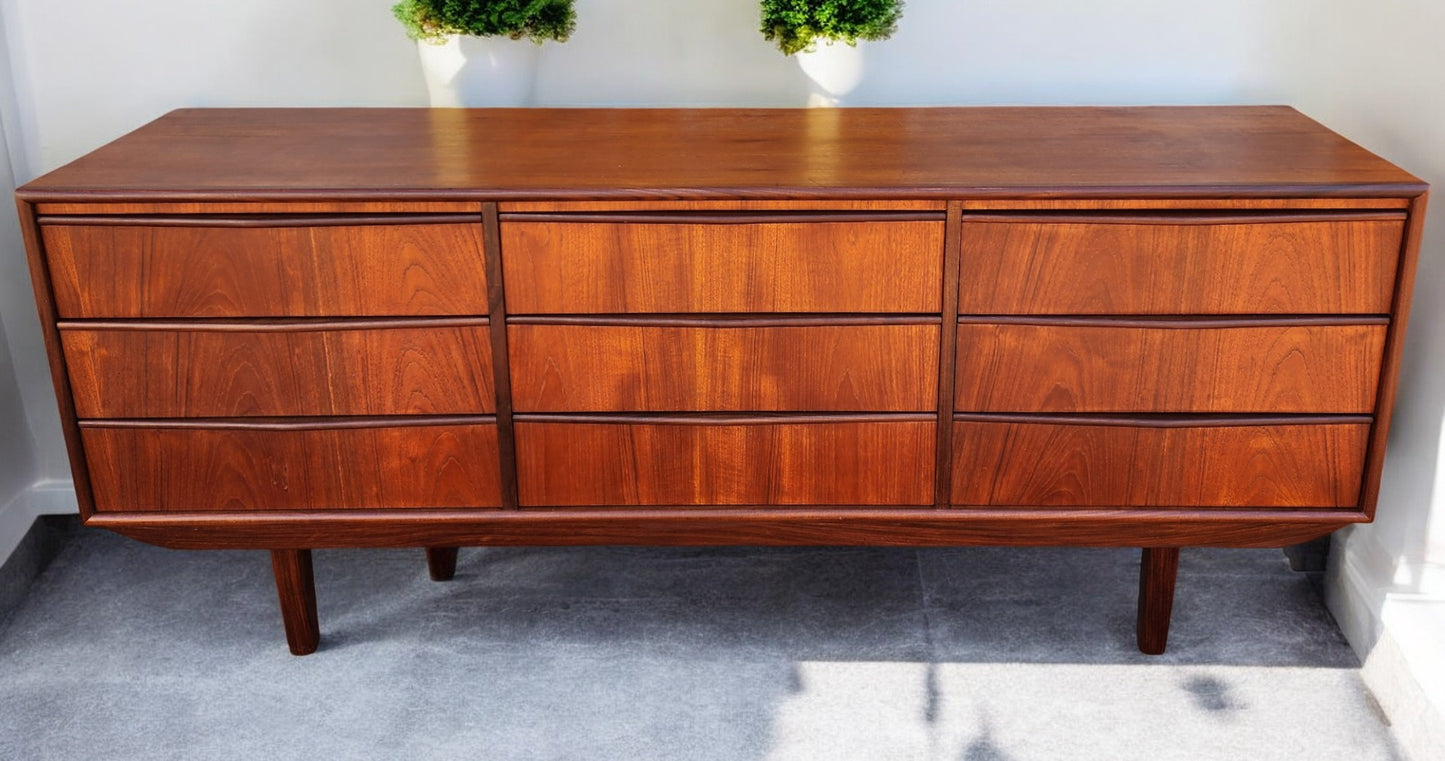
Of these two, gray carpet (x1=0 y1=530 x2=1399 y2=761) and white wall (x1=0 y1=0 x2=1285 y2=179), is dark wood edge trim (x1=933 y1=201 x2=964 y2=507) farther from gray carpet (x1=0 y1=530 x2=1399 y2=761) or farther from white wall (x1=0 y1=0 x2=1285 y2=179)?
white wall (x1=0 y1=0 x2=1285 y2=179)

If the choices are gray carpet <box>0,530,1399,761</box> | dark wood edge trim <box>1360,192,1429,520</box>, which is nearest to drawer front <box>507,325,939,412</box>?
gray carpet <box>0,530,1399,761</box>

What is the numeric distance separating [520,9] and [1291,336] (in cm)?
124

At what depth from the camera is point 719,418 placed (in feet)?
5.92

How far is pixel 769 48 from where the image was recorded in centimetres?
229

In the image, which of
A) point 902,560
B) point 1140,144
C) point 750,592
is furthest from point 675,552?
point 1140,144

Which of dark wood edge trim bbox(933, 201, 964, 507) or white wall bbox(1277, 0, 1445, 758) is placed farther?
white wall bbox(1277, 0, 1445, 758)

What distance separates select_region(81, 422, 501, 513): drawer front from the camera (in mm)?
1824

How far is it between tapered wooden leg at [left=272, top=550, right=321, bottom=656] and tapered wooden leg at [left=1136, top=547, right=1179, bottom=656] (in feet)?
4.20

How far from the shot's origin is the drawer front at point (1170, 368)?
5.69 ft

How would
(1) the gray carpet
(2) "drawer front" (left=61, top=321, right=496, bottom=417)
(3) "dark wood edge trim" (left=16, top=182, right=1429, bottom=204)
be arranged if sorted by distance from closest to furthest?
(3) "dark wood edge trim" (left=16, top=182, right=1429, bottom=204) < (2) "drawer front" (left=61, top=321, right=496, bottom=417) < (1) the gray carpet

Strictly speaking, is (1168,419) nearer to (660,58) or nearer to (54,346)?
(660,58)

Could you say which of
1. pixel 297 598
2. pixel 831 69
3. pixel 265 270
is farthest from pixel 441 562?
pixel 831 69

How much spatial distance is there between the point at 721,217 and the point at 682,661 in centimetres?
76

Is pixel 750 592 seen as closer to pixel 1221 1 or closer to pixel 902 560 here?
pixel 902 560
